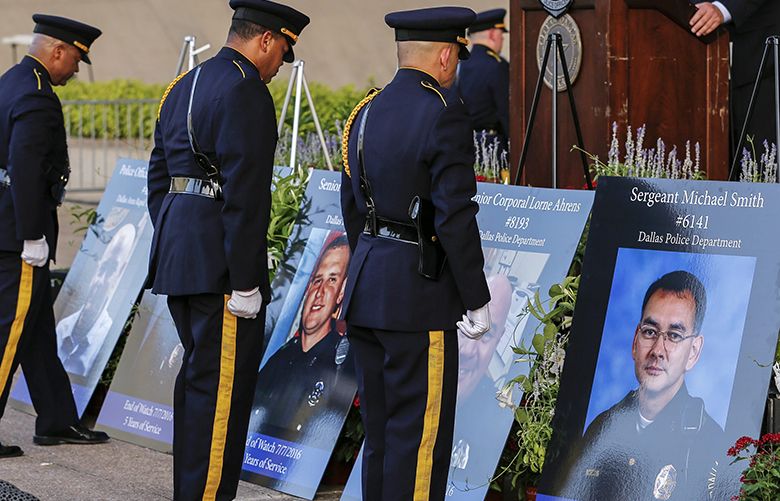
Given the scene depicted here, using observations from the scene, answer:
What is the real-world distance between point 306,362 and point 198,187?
120cm

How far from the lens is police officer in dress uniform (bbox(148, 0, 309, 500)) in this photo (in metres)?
4.83

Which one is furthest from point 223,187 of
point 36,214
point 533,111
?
point 36,214

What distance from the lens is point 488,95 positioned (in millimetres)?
9141

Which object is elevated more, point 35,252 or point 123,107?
point 123,107

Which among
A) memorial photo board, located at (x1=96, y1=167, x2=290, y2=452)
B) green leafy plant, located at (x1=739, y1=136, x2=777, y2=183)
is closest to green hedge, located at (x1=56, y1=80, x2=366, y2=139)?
memorial photo board, located at (x1=96, y1=167, x2=290, y2=452)

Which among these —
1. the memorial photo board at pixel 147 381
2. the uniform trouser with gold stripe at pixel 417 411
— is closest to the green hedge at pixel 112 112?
the memorial photo board at pixel 147 381

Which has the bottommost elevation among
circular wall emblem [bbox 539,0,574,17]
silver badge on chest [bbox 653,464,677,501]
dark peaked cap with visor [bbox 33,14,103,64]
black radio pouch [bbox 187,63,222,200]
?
silver badge on chest [bbox 653,464,677,501]

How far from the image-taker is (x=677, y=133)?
6121 mm

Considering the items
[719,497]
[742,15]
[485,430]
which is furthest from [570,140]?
[719,497]

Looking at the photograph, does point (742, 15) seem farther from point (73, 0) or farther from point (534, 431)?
point (73, 0)

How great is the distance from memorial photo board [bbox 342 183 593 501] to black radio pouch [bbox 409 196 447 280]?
2.79ft

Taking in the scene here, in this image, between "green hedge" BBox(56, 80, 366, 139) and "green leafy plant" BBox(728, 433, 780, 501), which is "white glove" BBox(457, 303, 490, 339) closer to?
"green leafy plant" BBox(728, 433, 780, 501)

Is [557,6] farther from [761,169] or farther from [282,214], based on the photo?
[282,214]

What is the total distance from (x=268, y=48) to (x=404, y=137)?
0.98 m
